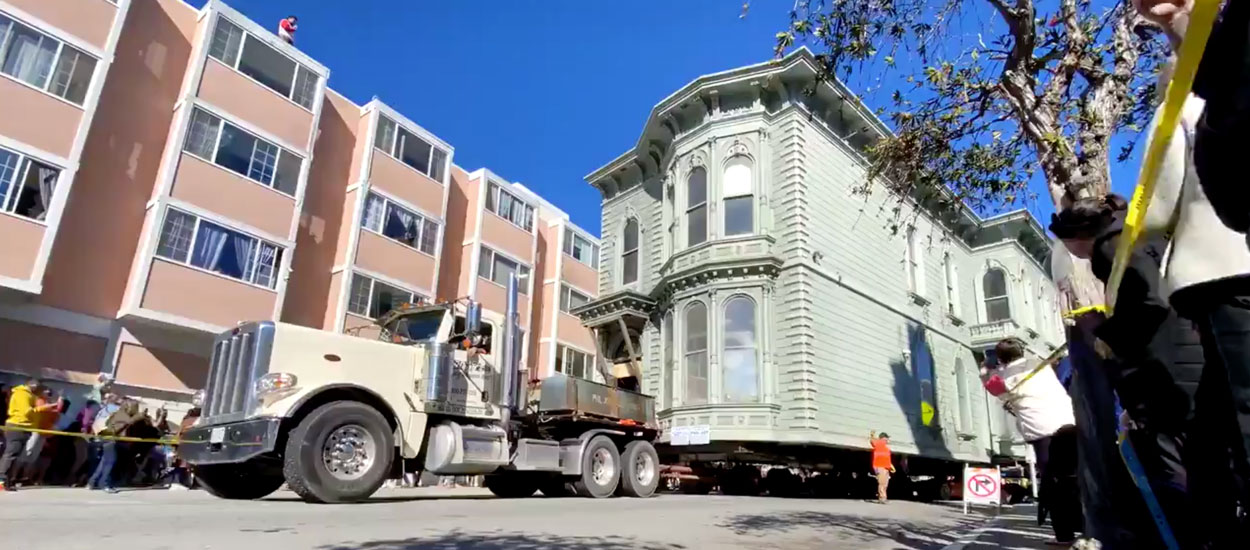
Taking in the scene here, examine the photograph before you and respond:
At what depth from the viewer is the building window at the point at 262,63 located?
1901 centimetres

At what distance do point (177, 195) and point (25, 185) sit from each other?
2975mm

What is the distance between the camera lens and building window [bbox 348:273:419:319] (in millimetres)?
21703

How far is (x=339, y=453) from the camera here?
8.20 m

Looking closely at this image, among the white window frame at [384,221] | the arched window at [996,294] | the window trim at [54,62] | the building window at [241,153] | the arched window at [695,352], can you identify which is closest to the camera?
the window trim at [54,62]

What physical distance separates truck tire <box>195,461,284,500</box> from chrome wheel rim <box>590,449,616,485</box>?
494cm

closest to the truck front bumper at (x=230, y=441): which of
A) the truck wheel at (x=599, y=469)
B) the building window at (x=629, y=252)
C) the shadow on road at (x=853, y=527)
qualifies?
the shadow on road at (x=853, y=527)

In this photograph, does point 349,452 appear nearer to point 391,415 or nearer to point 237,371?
point 391,415

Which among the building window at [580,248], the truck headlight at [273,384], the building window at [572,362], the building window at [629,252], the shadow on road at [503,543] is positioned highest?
the building window at [580,248]

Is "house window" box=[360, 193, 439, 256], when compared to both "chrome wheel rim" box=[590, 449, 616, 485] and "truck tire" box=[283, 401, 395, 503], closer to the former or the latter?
"chrome wheel rim" box=[590, 449, 616, 485]

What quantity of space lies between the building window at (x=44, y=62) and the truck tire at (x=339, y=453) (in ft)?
42.8

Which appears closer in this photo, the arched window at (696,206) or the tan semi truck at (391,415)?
the tan semi truck at (391,415)

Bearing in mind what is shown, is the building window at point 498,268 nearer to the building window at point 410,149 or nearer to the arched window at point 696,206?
the building window at point 410,149

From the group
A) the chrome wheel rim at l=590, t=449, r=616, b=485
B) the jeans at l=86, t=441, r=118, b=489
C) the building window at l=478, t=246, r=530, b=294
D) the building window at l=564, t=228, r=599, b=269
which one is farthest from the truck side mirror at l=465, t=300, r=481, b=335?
the building window at l=564, t=228, r=599, b=269

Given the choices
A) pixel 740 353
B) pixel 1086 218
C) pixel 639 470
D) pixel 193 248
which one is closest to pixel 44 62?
pixel 193 248
